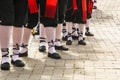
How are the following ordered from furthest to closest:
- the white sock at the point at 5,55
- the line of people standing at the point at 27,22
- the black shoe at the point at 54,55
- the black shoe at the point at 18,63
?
the black shoe at the point at 54,55
the black shoe at the point at 18,63
the white sock at the point at 5,55
the line of people standing at the point at 27,22

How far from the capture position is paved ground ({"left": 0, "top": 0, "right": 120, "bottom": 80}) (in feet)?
20.1

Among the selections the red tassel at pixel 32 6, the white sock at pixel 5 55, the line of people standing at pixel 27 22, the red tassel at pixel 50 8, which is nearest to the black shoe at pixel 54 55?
the line of people standing at pixel 27 22

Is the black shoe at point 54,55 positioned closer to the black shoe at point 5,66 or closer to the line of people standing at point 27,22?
the line of people standing at point 27,22

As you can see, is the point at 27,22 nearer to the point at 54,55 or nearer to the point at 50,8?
the point at 50,8

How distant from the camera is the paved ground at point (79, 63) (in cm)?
612

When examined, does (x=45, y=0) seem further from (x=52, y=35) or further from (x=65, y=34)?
(x=65, y=34)

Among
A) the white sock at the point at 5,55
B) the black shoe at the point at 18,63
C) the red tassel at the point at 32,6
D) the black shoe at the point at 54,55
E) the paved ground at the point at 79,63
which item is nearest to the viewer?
the paved ground at the point at 79,63

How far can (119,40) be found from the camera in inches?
364

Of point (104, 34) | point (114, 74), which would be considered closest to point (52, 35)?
point (114, 74)

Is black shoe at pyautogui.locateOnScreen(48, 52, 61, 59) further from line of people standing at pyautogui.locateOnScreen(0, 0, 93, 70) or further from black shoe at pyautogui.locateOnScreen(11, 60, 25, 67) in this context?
black shoe at pyautogui.locateOnScreen(11, 60, 25, 67)

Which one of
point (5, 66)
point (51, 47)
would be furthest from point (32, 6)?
point (5, 66)

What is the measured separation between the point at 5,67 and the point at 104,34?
4186 millimetres

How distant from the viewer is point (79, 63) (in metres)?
6.95

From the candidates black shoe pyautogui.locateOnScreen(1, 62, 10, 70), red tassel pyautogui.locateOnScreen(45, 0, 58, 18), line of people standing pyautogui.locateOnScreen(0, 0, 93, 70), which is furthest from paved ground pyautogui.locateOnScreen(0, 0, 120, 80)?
red tassel pyautogui.locateOnScreen(45, 0, 58, 18)
